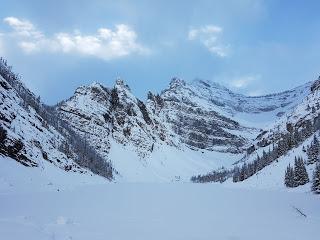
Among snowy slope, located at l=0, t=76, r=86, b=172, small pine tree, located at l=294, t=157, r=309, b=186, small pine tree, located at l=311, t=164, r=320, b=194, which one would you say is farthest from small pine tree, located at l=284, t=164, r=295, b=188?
snowy slope, located at l=0, t=76, r=86, b=172

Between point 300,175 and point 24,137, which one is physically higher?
point 24,137

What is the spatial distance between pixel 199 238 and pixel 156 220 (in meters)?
6.02

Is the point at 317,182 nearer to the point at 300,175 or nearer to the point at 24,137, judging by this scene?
the point at 300,175

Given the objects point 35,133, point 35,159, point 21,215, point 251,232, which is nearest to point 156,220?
point 251,232

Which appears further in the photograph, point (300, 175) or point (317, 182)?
point (300, 175)

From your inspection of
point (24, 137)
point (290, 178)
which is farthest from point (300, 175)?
point (24, 137)

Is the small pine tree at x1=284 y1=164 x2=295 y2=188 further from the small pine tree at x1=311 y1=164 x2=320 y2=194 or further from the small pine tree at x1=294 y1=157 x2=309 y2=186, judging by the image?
the small pine tree at x1=311 y1=164 x2=320 y2=194

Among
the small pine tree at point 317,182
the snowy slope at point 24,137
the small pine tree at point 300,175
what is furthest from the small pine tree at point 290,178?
the snowy slope at point 24,137

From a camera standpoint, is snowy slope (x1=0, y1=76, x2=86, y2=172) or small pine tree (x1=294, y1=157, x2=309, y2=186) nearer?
snowy slope (x1=0, y1=76, x2=86, y2=172)

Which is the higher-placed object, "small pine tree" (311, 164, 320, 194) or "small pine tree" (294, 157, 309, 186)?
"small pine tree" (294, 157, 309, 186)

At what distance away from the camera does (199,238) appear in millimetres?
16797

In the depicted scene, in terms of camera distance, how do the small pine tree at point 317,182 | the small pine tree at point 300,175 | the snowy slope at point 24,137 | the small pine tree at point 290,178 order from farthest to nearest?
the small pine tree at point 290,178 < the small pine tree at point 300,175 < the snowy slope at point 24,137 < the small pine tree at point 317,182

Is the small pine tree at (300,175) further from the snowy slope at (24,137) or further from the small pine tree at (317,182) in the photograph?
the snowy slope at (24,137)

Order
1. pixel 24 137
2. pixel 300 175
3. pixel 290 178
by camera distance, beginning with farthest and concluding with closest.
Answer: pixel 290 178 → pixel 24 137 → pixel 300 175
